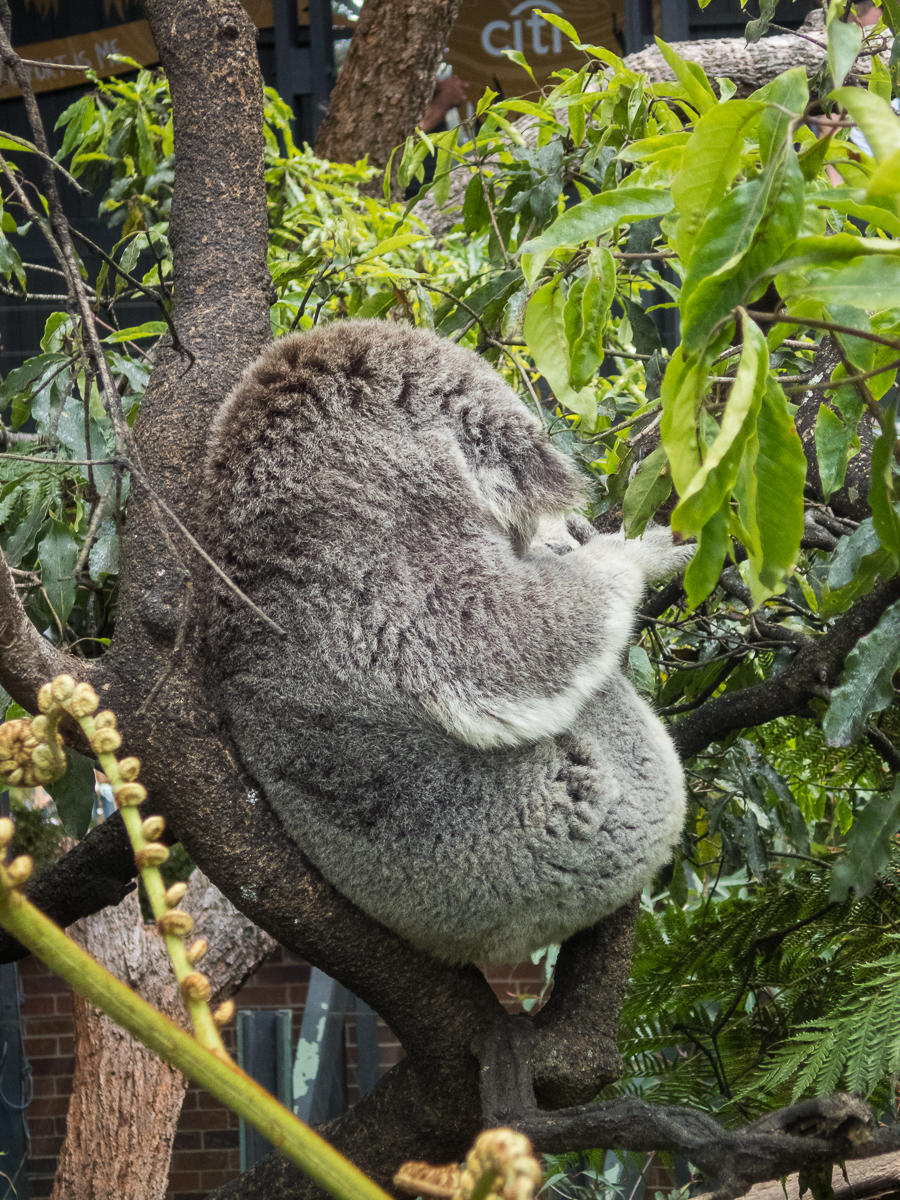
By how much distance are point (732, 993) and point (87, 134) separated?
10.2 ft

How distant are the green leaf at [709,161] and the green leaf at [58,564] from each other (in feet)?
3.87

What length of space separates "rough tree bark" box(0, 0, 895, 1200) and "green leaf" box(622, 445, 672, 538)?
417mm

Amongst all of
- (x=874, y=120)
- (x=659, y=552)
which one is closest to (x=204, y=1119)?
(x=659, y=552)

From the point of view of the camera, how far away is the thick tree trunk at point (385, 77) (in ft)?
13.2

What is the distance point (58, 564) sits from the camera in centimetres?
163

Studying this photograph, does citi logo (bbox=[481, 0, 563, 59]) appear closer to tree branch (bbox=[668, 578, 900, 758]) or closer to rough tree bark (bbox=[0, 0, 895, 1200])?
rough tree bark (bbox=[0, 0, 895, 1200])

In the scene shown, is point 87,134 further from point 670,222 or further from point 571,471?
point 670,222

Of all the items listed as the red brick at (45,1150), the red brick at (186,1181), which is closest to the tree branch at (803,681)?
the red brick at (186,1181)

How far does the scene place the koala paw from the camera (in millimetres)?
1709

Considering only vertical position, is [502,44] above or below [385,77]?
above

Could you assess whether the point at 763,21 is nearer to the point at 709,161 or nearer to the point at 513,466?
the point at 513,466

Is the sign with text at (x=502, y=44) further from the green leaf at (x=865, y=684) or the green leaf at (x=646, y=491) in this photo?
the green leaf at (x=865, y=684)

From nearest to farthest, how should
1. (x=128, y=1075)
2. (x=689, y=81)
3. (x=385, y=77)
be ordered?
(x=689, y=81), (x=128, y=1075), (x=385, y=77)

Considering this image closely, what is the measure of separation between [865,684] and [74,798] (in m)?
1.15
